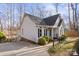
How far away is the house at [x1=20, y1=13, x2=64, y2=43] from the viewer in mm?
3787

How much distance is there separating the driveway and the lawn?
7 cm

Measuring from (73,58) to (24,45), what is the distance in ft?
1.88

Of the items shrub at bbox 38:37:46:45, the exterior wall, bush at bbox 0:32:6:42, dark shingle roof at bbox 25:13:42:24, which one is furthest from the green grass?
bush at bbox 0:32:6:42

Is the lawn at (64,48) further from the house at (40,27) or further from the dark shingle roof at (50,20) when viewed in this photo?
the dark shingle roof at (50,20)

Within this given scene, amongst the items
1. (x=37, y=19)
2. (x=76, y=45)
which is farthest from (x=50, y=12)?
(x=76, y=45)

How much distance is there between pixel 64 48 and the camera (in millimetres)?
3781

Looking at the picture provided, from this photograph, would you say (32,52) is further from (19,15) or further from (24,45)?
(19,15)

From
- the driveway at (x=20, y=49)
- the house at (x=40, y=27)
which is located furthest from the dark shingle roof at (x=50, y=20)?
the driveway at (x=20, y=49)

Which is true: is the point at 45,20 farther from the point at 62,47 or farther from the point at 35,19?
the point at 62,47

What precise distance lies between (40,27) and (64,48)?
36cm

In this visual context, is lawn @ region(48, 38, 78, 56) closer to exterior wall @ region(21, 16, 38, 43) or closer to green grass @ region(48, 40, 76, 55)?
green grass @ region(48, 40, 76, 55)

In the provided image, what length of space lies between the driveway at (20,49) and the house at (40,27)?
0.30 feet

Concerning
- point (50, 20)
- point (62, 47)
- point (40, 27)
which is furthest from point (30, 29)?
point (62, 47)

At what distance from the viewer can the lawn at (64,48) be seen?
12.4ft
